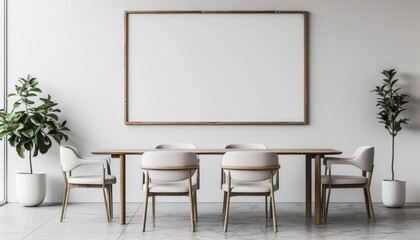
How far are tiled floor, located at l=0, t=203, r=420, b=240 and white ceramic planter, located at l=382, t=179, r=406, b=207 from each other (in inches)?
5.1

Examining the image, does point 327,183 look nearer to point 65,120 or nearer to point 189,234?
point 189,234

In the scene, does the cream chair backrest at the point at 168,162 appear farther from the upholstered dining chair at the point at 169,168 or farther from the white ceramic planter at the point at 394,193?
the white ceramic planter at the point at 394,193

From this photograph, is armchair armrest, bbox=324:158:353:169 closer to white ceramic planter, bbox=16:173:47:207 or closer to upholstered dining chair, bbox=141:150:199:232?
upholstered dining chair, bbox=141:150:199:232

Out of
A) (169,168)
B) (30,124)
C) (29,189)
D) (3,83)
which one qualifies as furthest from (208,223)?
(3,83)

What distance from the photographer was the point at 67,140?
7.59 metres

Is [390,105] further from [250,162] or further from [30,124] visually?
[30,124]

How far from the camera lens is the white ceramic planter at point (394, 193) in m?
7.17

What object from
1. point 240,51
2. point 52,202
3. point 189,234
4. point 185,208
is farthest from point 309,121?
point 52,202

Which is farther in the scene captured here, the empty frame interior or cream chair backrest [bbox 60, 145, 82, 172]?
the empty frame interior

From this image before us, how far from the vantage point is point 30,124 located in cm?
724

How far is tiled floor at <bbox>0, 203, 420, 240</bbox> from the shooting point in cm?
532

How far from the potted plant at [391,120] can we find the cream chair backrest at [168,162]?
3.04 metres

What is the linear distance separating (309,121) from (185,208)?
2.07 meters

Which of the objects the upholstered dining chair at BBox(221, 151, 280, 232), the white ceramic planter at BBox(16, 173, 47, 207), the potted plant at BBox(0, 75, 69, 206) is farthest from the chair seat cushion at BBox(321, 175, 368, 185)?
the white ceramic planter at BBox(16, 173, 47, 207)
